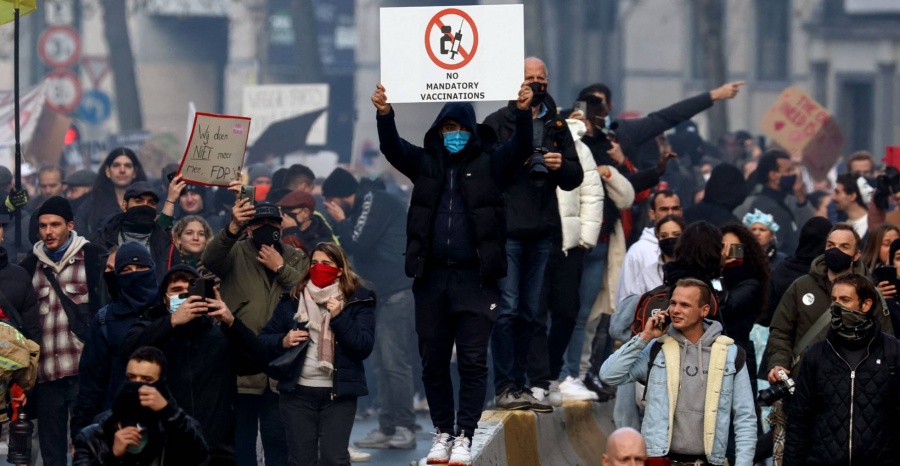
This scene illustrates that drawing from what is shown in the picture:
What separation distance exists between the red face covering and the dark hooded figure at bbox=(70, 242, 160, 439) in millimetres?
987

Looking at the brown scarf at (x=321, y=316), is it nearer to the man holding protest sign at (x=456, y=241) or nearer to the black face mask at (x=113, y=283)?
the man holding protest sign at (x=456, y=241)

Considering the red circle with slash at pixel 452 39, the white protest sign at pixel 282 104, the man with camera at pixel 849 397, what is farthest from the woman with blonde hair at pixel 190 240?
the white protest sign at pixel 282 104

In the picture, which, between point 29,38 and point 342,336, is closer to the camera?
point 342,336

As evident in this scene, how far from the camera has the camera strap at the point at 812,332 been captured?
9961 millimetres

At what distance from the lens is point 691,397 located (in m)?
8.65

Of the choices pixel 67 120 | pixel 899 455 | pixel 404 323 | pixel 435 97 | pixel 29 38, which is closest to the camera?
pixel 899 455

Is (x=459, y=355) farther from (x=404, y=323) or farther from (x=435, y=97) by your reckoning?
(x=404, y=323)

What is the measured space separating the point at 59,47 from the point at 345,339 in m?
16.4

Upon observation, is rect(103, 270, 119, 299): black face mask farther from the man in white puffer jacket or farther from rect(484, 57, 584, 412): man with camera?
the man in white puffer jacket

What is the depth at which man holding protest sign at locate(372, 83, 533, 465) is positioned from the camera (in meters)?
9.16

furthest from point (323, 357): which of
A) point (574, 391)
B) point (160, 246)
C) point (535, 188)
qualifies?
point (574, 391)

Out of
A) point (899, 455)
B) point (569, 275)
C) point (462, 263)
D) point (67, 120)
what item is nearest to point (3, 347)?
point (462, 263)

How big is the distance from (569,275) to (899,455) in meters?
2.71

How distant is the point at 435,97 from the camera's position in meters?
A: 9.48
